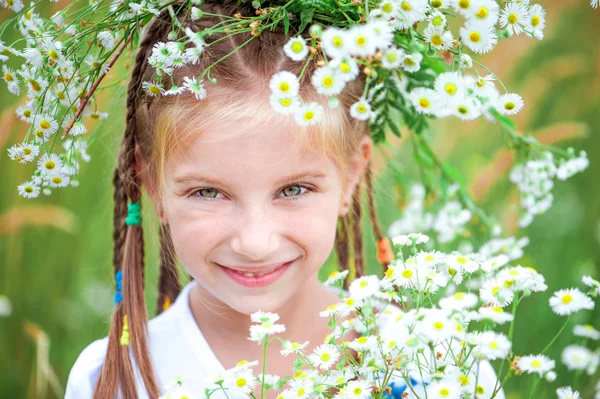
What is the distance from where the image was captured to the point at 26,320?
217 cm

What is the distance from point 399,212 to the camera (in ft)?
7.92

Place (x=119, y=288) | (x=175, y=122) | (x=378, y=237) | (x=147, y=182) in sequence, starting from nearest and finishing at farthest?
1. (x=175, y=122)
2. (x=147, y=182)
3. (x=119, y=288)
4. (x=378, y=237)

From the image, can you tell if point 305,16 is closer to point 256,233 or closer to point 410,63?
point 410,63

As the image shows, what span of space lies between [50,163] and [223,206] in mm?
343

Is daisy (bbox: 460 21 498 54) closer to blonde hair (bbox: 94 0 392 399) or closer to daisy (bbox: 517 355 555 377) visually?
blonde hair (bbox: 94 0 392 399)

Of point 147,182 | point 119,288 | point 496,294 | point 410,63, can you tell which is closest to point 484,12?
point 410,63

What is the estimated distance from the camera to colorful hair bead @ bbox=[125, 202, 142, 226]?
149 centimetres

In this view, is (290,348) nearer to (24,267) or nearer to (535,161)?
(535,161)

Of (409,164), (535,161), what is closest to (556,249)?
(409,164)

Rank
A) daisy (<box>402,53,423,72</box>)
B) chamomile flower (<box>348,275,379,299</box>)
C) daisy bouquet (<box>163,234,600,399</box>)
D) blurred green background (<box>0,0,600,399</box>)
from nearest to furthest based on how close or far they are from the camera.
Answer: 1. daisy bouquet (<box>163,234,600,399</box>)
2. chamomile flower (<box>348,275,379,299</box>)
3. daisy (<box>402,53,423,72</box>)
4. blurred green background (<box>0,0,600,399</box>)

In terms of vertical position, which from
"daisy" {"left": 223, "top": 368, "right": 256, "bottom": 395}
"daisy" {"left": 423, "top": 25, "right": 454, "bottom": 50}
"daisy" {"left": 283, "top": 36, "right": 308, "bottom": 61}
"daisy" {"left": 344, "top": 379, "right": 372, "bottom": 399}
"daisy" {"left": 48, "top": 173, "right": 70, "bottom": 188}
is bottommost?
"daisy" {"left": 344, "top": 379, "right": 372, "bottom": 399}

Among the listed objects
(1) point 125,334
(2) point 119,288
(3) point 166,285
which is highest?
(3) point 166,285

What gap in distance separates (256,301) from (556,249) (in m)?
1.46

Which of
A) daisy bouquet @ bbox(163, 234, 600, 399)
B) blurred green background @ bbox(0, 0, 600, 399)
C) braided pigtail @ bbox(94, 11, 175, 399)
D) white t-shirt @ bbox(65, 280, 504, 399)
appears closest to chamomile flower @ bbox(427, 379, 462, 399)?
daisy bouquet @ bbox(163, 234, 600, 399)
